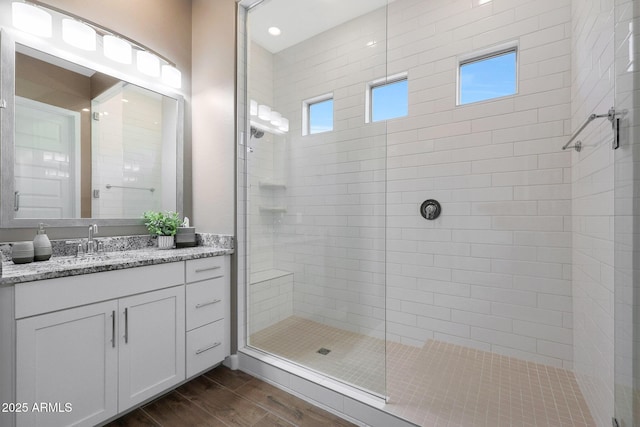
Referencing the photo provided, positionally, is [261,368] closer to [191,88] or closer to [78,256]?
[78,256]

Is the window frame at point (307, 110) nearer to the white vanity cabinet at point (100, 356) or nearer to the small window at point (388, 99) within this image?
the small window at point (388, 99)

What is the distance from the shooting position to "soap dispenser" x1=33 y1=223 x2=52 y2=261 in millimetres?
1521

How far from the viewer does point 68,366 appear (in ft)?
4.28

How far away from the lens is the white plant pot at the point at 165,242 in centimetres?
208

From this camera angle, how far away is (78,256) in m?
1.74

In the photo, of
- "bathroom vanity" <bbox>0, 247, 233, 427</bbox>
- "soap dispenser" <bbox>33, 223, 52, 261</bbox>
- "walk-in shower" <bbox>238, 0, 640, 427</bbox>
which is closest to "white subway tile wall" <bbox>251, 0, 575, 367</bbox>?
"walk-in shower" <bbox>238, 0, 640, 427</bbox>

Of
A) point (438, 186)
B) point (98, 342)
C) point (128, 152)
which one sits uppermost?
point (128, 152)

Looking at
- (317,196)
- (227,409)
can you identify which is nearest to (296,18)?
(317,196)

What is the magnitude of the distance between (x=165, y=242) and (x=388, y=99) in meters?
2.07

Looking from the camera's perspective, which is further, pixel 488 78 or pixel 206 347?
pixel 488 78

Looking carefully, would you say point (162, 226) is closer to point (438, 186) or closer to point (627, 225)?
point (438, 186)

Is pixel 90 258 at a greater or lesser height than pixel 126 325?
greater

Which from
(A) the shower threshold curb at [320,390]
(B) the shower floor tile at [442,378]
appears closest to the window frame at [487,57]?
(B) the shower floor tile at [442,378]

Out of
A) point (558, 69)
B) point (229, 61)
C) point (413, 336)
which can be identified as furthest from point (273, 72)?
point (413, 336)
